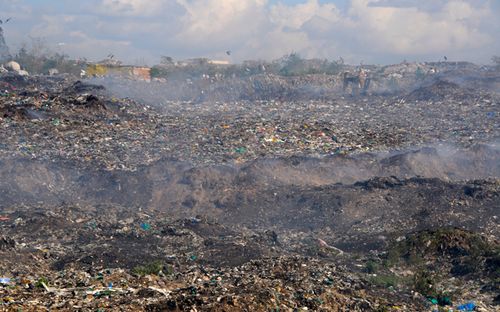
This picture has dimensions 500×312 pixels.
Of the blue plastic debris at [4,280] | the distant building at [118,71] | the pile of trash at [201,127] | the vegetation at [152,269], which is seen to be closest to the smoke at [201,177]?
the pile of trash at [201,127]

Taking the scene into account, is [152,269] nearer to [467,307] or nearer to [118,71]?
[467,307]

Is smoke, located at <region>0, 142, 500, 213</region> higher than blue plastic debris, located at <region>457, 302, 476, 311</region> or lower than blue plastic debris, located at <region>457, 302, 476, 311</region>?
higher

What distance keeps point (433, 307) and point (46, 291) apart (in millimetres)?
4302

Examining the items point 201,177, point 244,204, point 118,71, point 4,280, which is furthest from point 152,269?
point 118,71

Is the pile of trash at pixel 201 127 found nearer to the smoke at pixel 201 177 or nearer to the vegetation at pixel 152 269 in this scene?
the smoke at pixel 201 177

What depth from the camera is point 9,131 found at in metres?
15.8

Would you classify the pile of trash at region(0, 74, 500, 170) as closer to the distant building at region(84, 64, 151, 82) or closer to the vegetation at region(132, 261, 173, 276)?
the vegetation at region(132, 261, 173, 276)

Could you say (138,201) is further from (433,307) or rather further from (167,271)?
(433,307)

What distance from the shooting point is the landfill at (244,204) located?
780 cm

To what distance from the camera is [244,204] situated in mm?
13047

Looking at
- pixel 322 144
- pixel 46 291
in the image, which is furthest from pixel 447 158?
pixel 46 291

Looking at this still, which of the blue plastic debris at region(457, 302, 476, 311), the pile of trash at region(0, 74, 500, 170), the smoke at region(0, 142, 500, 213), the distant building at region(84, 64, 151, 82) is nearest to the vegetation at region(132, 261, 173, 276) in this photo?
the blue plastic debris at region(457, 302, 476, 311)

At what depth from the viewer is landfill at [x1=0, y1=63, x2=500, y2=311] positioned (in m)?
Result: 7.80

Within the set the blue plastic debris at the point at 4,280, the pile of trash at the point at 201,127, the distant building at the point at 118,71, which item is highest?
the distant building at the point at 118,71
